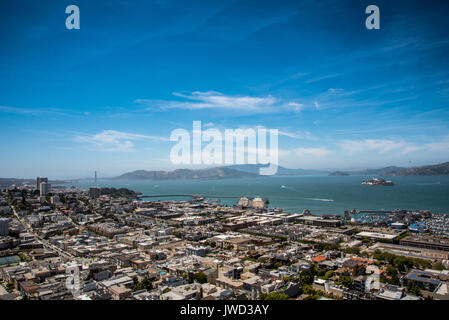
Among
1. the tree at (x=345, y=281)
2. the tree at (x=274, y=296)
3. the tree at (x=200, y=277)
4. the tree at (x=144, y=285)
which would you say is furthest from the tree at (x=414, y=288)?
the tree at (x=144, y=285)

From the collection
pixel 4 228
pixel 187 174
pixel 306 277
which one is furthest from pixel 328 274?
pixel 187 174

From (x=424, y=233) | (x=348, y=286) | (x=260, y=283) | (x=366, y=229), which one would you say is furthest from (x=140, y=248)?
(x=424, y=233)

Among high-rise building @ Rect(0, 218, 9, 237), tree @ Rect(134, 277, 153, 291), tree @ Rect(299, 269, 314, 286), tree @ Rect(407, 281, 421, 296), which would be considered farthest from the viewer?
high-rise building @ Rect(0, 218, 9, 237)

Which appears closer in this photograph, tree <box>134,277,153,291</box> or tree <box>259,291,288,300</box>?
tree <box>259,291,288,300</box>

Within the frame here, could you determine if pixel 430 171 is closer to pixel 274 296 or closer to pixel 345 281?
pixel 345 281

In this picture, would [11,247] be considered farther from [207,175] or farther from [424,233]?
[207,175]

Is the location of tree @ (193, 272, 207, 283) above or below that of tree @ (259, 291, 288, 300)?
below

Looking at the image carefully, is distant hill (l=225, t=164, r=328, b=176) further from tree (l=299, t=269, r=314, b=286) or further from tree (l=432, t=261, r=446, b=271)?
tree (l=299, t=269, r=314, b=286)

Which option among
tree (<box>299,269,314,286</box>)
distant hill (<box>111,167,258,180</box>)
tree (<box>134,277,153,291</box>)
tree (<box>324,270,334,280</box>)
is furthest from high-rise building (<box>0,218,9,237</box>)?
distant hill (<box>111,167,258,180</box>)
